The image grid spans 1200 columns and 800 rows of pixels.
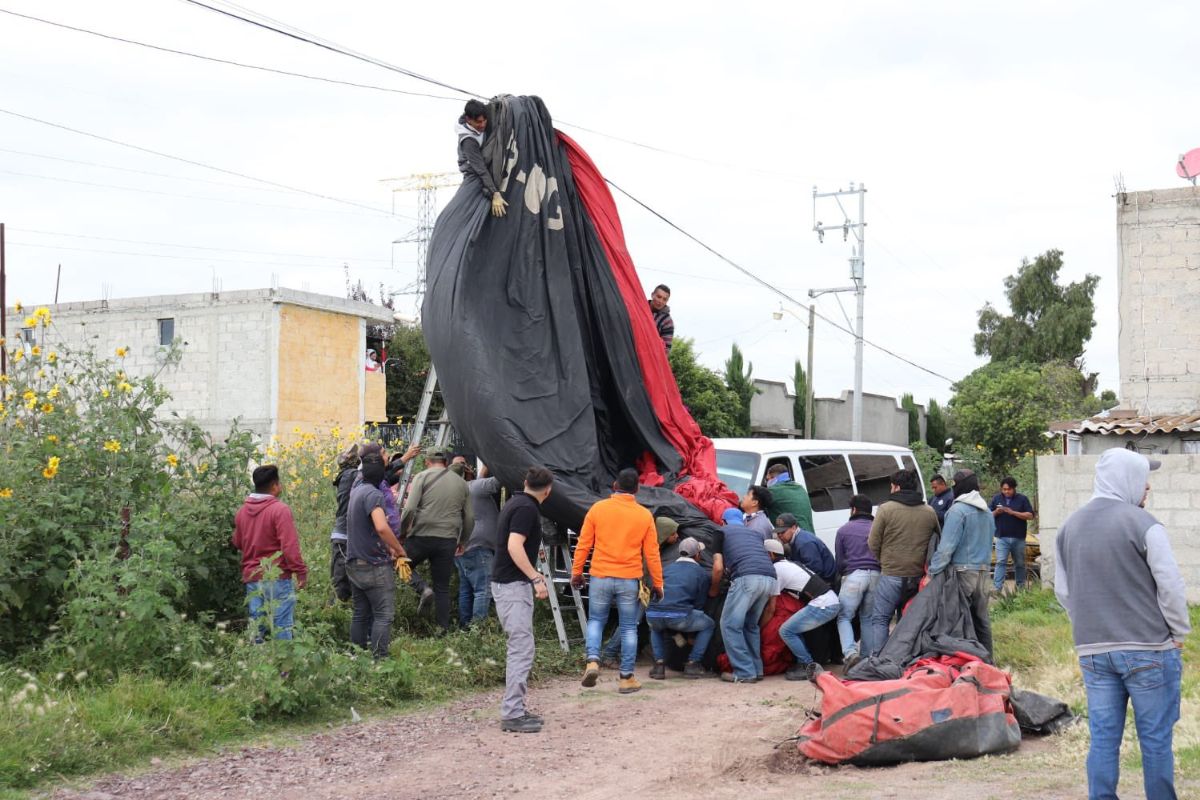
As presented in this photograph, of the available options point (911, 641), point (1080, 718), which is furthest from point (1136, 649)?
point (911, 641)

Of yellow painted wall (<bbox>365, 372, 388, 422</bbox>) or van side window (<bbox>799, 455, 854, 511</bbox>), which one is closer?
van side window (<bbox>799, 455, 854, 511</bbox>)

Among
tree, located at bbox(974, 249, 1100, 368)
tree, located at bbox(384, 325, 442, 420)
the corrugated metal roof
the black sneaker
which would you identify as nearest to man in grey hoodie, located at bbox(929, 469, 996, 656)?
the black sneaker

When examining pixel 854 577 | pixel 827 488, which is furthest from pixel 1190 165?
pixel 854 577

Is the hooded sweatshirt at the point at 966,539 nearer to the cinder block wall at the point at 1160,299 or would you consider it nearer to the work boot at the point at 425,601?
the work boot at the point at 425,601

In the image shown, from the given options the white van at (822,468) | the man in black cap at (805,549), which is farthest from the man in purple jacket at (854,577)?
the white van at (822,468)

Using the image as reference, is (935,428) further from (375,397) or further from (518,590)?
(518,590)

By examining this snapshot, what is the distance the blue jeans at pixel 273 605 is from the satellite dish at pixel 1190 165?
14460mm

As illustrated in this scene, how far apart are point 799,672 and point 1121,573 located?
4706 mm

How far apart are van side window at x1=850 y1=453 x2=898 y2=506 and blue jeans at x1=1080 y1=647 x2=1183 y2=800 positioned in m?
7.43

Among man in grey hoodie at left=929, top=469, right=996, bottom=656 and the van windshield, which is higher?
the van windshield

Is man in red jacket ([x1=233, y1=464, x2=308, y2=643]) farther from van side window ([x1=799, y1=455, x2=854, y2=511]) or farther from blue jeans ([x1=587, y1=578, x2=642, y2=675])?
van side window ([x1=799, y1=455, x2=854, y2=511])

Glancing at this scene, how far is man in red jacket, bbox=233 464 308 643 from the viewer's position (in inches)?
314

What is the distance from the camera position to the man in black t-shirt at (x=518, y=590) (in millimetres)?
7473

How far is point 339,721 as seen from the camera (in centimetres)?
754
